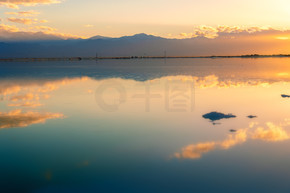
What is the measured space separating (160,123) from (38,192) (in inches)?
266

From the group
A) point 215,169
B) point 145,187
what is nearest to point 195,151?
point 215,169

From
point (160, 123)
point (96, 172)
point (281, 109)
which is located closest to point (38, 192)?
point (96, 172)

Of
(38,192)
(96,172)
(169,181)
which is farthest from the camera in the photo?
(96,172)

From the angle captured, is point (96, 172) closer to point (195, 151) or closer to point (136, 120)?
point (195, 151)

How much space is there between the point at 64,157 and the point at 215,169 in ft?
14.5

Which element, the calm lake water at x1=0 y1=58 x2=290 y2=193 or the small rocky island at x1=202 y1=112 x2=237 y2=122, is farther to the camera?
the small rocky island at x1=202 y1=112 x2=237 y2=122

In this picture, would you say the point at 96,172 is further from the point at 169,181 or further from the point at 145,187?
the point at 169,181

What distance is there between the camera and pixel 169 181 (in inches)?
244

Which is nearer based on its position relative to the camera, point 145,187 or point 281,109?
point 145,187

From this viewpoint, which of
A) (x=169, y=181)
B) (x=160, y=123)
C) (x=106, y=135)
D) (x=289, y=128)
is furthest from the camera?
(x=160, y=123)

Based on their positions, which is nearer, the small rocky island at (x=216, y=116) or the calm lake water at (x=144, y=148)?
the calm lake water at (x=144, y=148)

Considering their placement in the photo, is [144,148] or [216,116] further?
[216,116]

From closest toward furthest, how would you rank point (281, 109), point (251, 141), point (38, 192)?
point (38, 192) → point (251, 141) → point (281, 109)

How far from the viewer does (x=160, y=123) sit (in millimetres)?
11656
